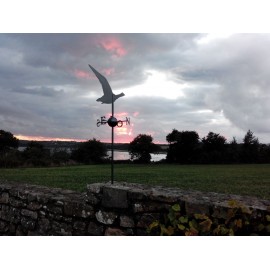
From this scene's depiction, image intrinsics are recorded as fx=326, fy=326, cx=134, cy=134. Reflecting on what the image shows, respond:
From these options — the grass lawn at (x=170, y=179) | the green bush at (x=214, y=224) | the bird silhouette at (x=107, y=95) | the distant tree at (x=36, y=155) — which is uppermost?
the bird silhouette at (x=107, y=95)

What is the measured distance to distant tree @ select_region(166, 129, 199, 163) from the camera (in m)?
31.1

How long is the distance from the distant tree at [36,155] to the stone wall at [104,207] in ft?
58.0

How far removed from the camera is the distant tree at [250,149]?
30.5m

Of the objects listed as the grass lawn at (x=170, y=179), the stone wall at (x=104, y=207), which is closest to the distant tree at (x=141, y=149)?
the grass lawn at (x=170, y=179)

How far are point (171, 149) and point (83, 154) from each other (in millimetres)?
8431

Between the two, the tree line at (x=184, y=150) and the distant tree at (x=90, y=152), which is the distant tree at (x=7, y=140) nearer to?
the tree line at (x=184, y=150)

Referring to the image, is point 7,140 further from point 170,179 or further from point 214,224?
point 214,224

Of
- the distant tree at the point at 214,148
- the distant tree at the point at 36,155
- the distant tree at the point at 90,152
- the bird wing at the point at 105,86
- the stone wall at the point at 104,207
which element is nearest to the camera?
the stone wall at the point at 104,207

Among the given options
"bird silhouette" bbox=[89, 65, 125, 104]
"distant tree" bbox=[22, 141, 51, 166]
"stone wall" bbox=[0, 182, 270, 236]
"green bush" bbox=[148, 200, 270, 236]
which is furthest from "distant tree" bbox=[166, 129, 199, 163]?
"green bush" bbox=[148, 200, 270, 236]

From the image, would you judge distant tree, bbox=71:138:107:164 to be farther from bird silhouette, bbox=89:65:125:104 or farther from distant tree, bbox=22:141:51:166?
bird silhouette, bbox=89:65:125:104

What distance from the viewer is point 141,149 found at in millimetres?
29766

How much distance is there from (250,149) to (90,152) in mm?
15203

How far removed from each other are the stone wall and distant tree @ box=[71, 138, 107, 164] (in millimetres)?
23596

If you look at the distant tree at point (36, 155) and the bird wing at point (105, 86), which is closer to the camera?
the bird wing at point (105, 86)
